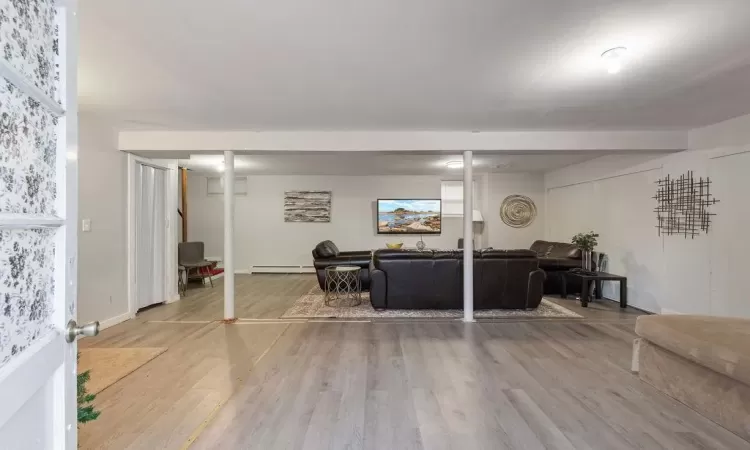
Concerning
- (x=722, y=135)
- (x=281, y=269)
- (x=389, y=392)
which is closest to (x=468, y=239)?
(x=389, y=392)

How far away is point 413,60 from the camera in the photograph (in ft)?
8.01

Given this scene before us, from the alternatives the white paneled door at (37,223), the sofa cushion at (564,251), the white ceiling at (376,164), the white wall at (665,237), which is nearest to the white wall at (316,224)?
the white ceiling at (376,164)

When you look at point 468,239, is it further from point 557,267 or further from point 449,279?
point 557,267

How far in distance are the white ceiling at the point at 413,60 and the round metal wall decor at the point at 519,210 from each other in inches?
173

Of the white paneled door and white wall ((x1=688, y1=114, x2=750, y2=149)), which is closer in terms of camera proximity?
the white paneled door

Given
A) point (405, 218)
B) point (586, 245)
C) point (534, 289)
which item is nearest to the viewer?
point (534, 289)

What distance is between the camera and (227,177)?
4.50m

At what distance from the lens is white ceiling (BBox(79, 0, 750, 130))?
1911mm

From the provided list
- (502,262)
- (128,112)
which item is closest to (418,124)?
(502,262)

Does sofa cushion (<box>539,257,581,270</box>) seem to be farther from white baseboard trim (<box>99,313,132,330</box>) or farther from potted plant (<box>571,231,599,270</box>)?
white baseboard trim (<box>99,313,132,330</box>)

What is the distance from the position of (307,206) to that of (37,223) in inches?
304

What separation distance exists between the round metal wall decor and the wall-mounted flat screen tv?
1.59 metres

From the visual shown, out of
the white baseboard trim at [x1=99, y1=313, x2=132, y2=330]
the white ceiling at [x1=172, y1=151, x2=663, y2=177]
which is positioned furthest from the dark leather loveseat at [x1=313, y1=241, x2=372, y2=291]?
the white baseboard trim at [x1=99, y1=313, x2=132, y2=330]

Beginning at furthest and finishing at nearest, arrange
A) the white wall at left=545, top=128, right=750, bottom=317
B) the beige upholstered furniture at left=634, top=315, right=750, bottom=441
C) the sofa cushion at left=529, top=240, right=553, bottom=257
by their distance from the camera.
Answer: the sofa cushion at left=529, top=240, right=553, bottom=257
the white wall at left=545, top=128, right=750, bottom=317
the beige upholstered furniture at left=634, top=315, right=750, bottom=441
